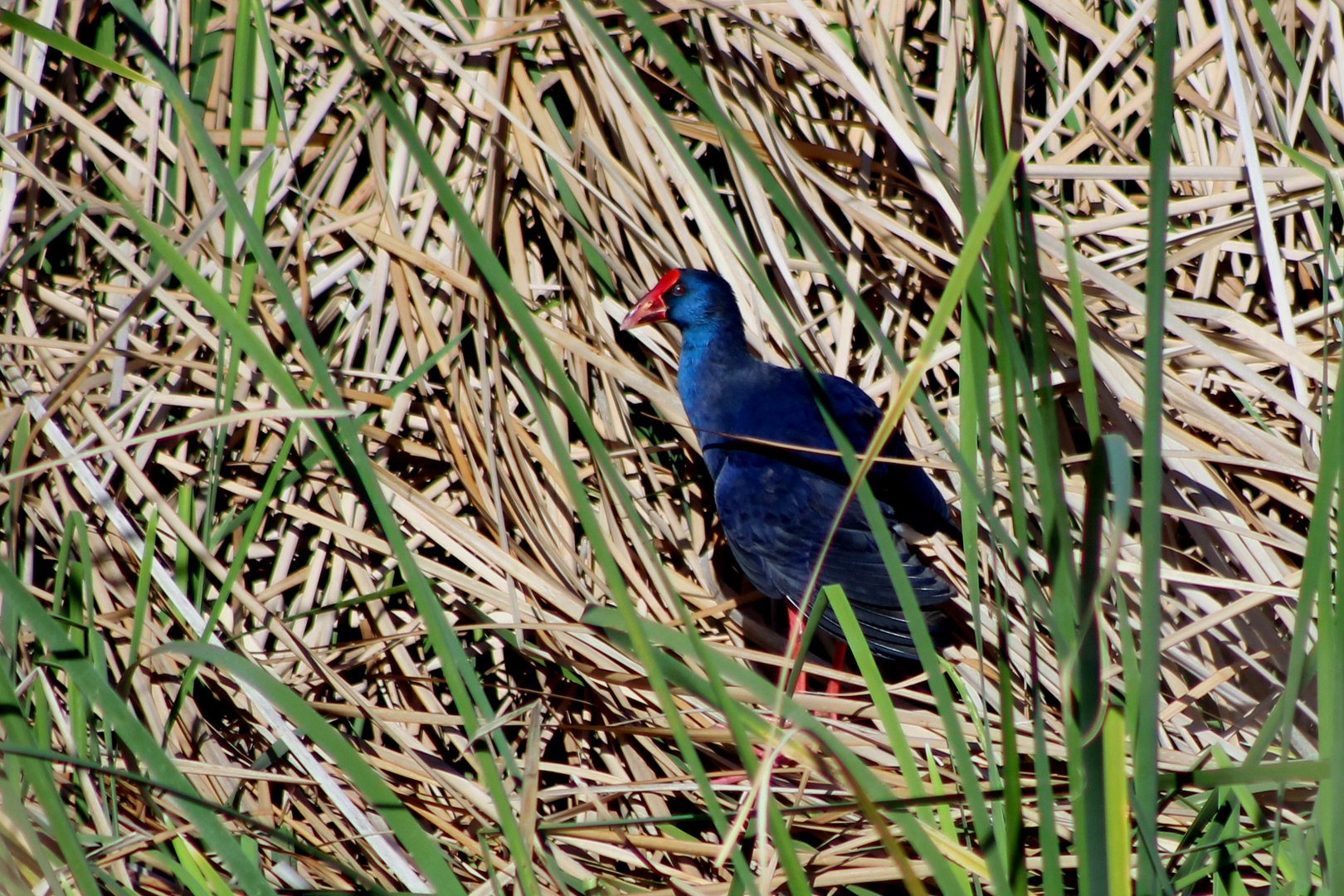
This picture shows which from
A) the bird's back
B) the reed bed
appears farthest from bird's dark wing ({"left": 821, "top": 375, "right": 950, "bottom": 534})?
the reed bed

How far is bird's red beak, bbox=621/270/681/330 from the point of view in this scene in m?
2.26

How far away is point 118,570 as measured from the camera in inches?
81.7

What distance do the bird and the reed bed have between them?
0.12 m

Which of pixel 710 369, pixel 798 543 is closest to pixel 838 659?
pixel 798 543

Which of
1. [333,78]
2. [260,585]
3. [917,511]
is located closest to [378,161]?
[333,78]

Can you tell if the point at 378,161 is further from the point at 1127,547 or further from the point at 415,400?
the point at 1127,547

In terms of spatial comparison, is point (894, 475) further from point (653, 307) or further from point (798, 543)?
point (653, 307)

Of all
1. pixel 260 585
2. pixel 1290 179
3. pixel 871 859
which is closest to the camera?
pixel 871 859

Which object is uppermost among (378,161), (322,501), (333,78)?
(333,78)

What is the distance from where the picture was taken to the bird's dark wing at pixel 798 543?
2158mm

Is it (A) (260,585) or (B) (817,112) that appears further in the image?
(B) (817,112)

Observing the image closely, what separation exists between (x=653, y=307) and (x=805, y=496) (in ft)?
1.71

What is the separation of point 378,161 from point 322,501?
0.74 meters

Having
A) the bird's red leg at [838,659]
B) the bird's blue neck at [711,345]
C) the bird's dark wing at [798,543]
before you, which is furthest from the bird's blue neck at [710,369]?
the bird's red leg at [838,659]
